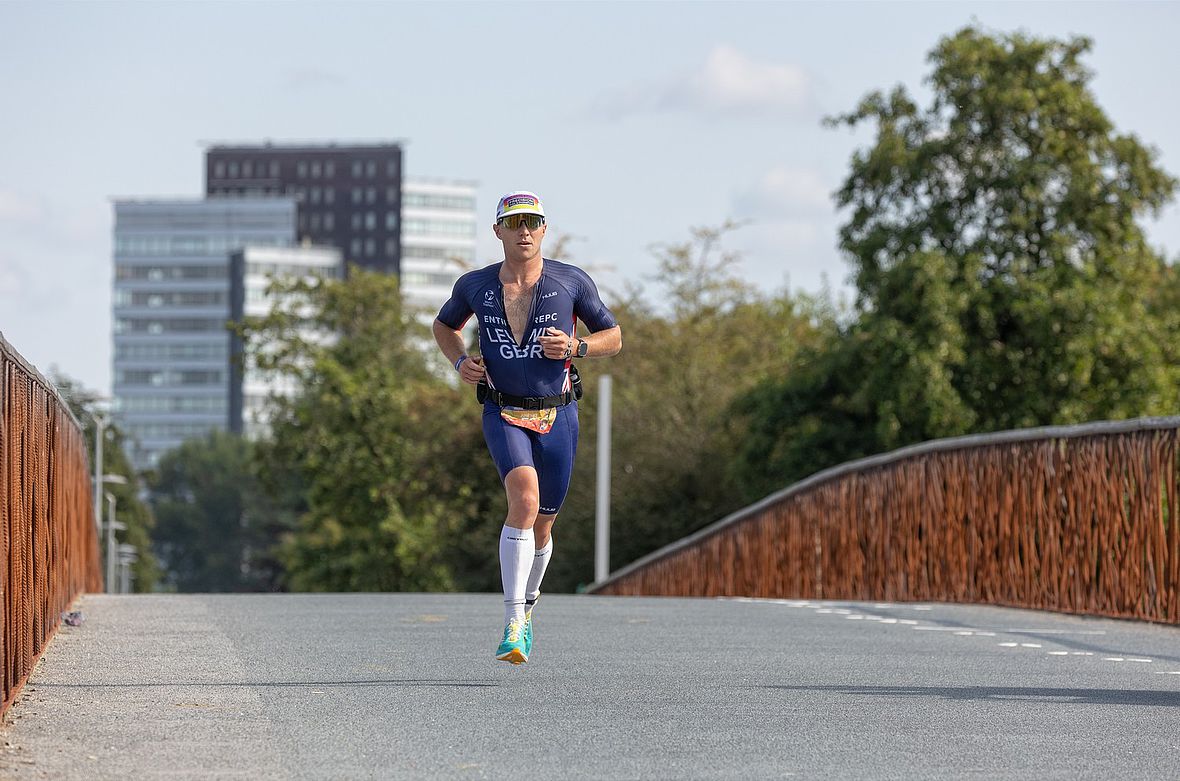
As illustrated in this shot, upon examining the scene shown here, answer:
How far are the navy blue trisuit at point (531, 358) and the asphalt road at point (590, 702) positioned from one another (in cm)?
96

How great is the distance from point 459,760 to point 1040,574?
9.70 metres

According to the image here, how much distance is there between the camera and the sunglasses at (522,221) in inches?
352

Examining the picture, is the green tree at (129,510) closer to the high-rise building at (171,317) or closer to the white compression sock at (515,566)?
the white compression sock at (515,566)

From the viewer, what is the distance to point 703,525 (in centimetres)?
4841

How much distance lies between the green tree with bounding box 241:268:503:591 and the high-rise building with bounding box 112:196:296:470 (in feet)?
406

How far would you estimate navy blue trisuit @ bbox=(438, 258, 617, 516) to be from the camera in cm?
897

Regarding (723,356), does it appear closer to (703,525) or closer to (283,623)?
(703,525)

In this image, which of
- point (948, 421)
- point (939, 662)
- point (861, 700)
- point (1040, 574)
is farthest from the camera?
point (948, 421)

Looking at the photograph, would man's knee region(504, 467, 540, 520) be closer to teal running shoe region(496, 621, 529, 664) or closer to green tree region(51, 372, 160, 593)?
teal running shoe region(496, 621, 529, 664)

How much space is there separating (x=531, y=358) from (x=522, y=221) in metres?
0.61

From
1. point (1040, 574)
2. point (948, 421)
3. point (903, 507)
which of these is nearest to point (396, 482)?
point (948, 421)

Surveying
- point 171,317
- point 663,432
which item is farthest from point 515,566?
point 171,317

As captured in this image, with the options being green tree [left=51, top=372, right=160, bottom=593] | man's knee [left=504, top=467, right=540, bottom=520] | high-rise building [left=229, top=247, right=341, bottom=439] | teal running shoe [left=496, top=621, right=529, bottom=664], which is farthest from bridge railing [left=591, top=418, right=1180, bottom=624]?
high-rise building [left=229, top=247, right=341, bottom=439]

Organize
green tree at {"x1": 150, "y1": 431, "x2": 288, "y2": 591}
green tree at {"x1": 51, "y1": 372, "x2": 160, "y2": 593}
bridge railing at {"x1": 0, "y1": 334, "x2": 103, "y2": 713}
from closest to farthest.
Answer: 1. bridge railing at {"x1": 0, "y1": 334, "x2": 103, "y2": 713}
2. green tree at {"x1": 51, "y1": 372, "x2": 160, "y2": 593}
3. green tree at {"x1": 150, "y1": 431, "x2": 288, "y2": 591}
